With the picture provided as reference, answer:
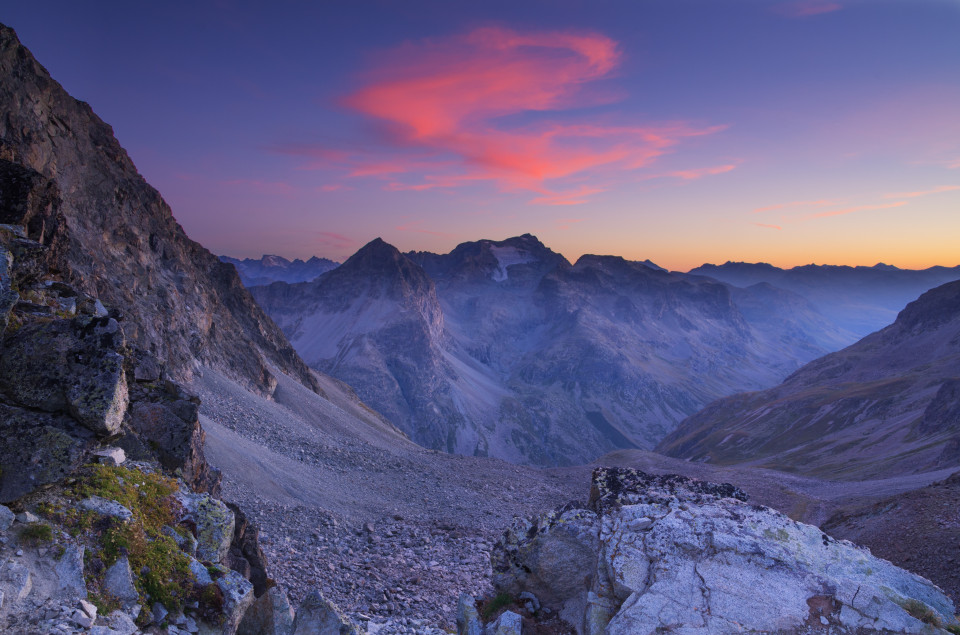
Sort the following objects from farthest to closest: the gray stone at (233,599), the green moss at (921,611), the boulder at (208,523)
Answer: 1. the boulder at (208,523)
2. the gray stone at (233,599)
3. the green moss at (921,611)

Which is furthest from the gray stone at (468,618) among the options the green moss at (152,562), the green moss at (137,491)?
the green moss at (137,491)

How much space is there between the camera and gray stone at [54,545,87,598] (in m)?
8.84

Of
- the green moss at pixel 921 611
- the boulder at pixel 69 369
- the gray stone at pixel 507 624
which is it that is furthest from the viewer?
the gray stone at pixel 507 624

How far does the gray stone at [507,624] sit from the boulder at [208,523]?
24.0ft

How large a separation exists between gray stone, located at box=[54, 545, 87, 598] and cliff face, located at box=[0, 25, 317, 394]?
111ft

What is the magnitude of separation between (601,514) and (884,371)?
16862 cm

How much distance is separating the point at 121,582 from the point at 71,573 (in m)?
0.93

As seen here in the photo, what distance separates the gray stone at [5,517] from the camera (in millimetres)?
8688

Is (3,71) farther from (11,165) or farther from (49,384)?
(49,384)

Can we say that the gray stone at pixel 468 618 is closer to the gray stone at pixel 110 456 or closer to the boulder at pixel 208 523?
the boulder at pixel 208 523

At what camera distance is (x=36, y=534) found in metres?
8.97

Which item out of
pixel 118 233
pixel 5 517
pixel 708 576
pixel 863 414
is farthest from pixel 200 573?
pixel 863 414

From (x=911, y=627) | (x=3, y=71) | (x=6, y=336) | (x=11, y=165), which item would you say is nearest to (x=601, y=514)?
(x=911, y=627)

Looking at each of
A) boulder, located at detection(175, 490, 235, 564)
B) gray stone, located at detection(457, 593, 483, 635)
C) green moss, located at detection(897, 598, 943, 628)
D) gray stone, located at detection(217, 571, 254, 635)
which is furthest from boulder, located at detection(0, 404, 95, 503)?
green moss, located at detection(897, 598, 943, 628)
